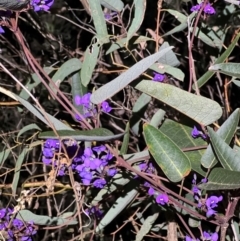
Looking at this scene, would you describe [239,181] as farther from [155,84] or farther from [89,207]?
[89,207]

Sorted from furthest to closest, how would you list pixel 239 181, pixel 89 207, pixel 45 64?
1. pixel 45 64
2. pixel 89 207
3. pixel 239 181

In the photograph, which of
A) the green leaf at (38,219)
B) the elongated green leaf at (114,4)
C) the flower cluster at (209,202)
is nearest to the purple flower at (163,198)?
the flower cluster at (209,202)

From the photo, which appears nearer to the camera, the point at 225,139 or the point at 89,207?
the point at 225,139

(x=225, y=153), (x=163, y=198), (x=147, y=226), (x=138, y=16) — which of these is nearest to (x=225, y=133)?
(x=225, y=153)

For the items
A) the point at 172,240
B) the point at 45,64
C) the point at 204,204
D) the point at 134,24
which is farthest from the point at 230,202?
the point at 45,64

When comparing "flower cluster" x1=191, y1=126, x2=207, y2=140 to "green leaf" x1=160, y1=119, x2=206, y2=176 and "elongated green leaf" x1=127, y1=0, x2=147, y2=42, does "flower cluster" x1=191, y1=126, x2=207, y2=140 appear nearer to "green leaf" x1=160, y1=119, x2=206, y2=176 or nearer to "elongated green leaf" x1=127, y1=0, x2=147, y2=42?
"green leaf" x1=160, y1=119, x2=206, y2=176

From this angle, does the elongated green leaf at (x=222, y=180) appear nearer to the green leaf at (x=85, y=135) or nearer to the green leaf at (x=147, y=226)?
the green leaf at (x=85, y=135)

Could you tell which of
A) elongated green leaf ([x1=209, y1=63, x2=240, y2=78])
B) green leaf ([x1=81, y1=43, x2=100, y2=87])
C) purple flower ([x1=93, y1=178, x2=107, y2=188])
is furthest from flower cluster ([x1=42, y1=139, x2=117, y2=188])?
elongated green leaf ([x1=209, y1=63, x2=240, y2=78])
